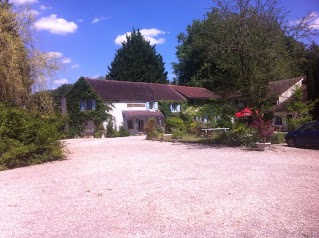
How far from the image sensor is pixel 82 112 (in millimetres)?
38375

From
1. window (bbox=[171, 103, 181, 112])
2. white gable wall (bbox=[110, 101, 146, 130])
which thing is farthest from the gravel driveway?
window (bbox=[171, 103, 181, 112])

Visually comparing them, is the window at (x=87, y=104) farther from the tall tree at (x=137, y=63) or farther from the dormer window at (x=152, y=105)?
the tall tree at (x=137, y=63)

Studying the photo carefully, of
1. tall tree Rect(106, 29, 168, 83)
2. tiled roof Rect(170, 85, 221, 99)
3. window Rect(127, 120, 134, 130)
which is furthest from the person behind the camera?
tall tree Rect(106, 29, 168, 83)

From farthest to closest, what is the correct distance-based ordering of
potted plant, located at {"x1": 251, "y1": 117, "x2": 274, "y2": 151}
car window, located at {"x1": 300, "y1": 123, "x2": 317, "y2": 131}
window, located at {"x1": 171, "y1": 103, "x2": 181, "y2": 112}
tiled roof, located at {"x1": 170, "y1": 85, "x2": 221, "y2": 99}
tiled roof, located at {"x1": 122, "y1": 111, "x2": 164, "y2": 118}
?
tiled roof, located at {"x1": 170, "y1": 85, "x2": 221, "y2": 99} → window, located at {"x1": 171, "y1": 103, "x2": 181, "y2": 112} → tiled roof, located at {"x1": 122, "y1": 111, "x2": 164, "y2": 118} → potted plant, located at {"x1": 251, "y1": 117, "x2": 274, "y2": 151} → car window, located at {"x1": 300, "y1": 123, "x2": 317, "y2": 131}

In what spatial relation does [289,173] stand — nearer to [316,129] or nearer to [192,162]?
[192,162]

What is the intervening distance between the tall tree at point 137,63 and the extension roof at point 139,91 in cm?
985

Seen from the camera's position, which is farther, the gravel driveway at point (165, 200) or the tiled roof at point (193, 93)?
the tiled roof at point (193, 93)

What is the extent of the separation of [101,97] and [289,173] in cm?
2906

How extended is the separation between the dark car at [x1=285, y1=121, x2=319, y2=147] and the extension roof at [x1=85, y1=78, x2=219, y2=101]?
73.7 feet

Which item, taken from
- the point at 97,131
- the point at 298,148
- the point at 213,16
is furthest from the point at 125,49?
the point at 298,148

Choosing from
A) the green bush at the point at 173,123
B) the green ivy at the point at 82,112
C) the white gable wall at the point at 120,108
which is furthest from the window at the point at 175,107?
the green ivy at the point at 82,112

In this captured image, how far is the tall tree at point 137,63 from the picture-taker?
55.8 metres

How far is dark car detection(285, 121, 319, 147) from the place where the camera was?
16.9m

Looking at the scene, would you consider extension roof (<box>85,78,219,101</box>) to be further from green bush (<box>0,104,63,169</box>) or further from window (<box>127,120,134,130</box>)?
green bush (<box>0,104,63,169</box>)
